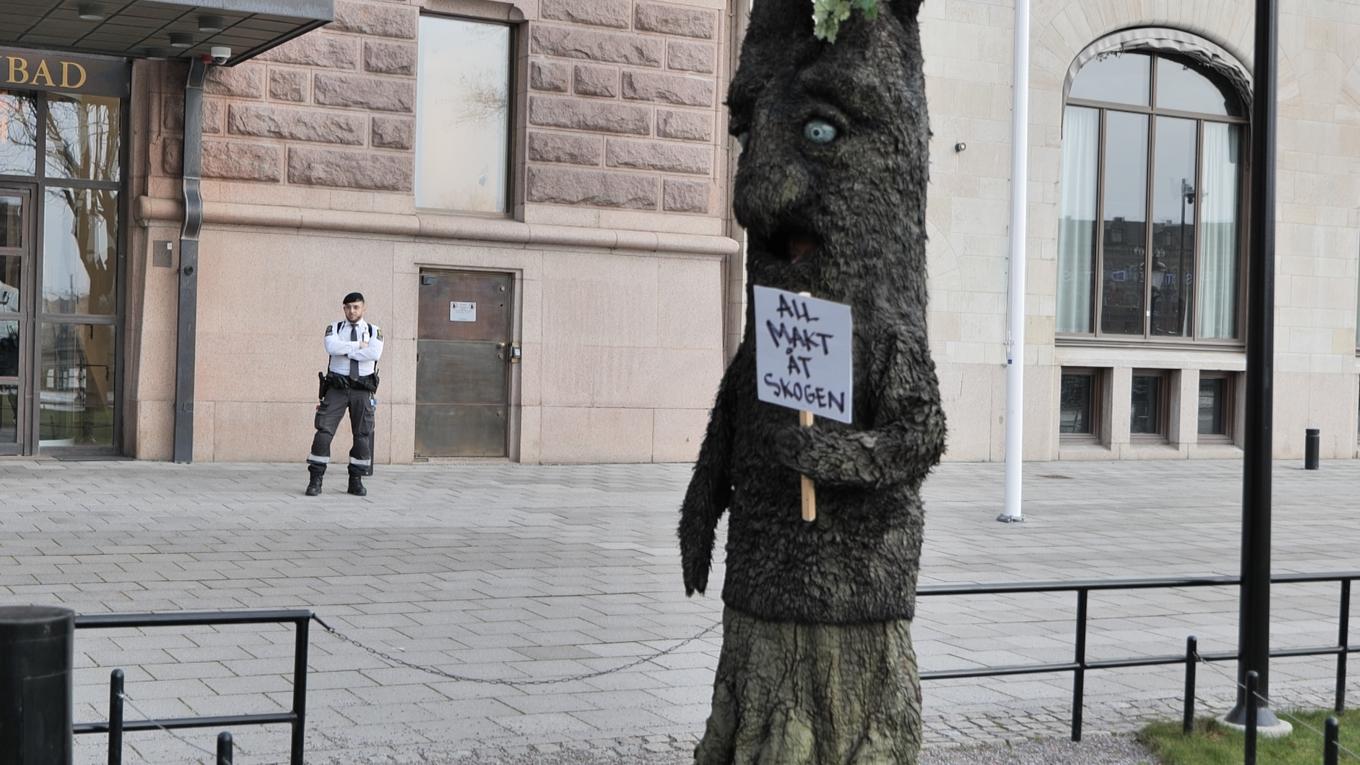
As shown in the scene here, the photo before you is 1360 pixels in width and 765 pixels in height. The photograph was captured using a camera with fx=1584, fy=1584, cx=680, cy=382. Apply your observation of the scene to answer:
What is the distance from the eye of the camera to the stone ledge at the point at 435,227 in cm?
1720

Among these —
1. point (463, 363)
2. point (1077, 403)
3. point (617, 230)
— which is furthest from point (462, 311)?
point (1077, 403)

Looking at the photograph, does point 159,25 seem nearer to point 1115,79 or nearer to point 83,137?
point 83,137

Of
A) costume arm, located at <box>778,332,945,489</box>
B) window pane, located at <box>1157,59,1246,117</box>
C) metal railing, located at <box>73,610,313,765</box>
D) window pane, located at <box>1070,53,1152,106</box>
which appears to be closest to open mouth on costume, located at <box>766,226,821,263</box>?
costume arm, located at <box>778,332,945,489</box>

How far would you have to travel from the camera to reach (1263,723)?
7.20m

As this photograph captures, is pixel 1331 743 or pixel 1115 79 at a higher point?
pixel 1115 79

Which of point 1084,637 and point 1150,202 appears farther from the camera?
point 1150,202

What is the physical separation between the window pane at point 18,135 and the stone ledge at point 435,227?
4.16 feet

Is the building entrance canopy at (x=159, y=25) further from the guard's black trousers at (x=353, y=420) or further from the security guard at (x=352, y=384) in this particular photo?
the guard's black trousers at (x=353, y=420)

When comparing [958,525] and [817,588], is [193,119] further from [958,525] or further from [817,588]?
[817,588]

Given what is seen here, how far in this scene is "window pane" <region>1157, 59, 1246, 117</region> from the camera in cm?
2412

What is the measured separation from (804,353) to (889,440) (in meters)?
0.36

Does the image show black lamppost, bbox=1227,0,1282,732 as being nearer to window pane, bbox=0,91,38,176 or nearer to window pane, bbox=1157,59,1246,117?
window pane, bbox=0,91,38,176

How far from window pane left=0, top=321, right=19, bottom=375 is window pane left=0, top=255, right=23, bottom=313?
174mm

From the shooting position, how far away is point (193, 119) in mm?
17078
